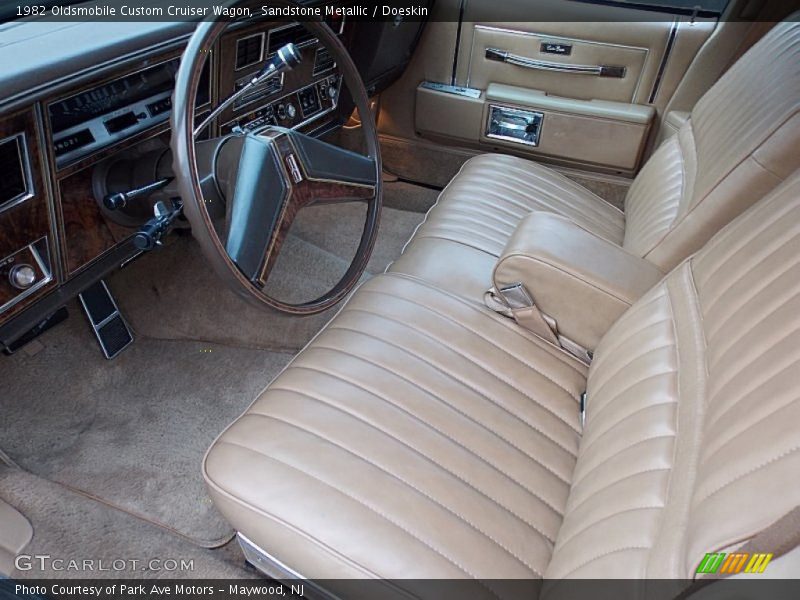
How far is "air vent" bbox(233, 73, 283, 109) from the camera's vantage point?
64.8 inches

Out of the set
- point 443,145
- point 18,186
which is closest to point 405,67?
point 443,145

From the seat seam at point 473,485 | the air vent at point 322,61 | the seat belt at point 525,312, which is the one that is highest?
the air vent at point 322,61

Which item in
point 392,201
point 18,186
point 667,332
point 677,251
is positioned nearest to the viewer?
point 667,332

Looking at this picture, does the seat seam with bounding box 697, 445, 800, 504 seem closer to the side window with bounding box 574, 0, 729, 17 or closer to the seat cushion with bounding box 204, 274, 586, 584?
the seat cushion with bounding box 204, 274, 586, 584

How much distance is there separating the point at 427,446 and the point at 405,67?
1742 millimetres

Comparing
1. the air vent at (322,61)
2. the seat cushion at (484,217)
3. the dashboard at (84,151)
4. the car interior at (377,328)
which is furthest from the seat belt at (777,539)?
the air vent at (322,61)

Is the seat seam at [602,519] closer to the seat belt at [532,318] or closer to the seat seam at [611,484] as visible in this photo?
the seat seam at [611,484]

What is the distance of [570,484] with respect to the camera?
105 centimetres

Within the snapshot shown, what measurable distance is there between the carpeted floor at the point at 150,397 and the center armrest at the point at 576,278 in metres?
0.49

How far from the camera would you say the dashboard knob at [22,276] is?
1.21 metres

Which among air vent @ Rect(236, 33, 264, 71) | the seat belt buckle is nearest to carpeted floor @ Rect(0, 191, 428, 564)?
the seat belt buckle

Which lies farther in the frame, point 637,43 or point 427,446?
point 637,43

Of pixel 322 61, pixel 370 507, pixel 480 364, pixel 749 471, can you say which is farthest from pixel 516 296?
pixel 322 61

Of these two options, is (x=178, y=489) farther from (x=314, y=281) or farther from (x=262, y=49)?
(x=262, y=49)
